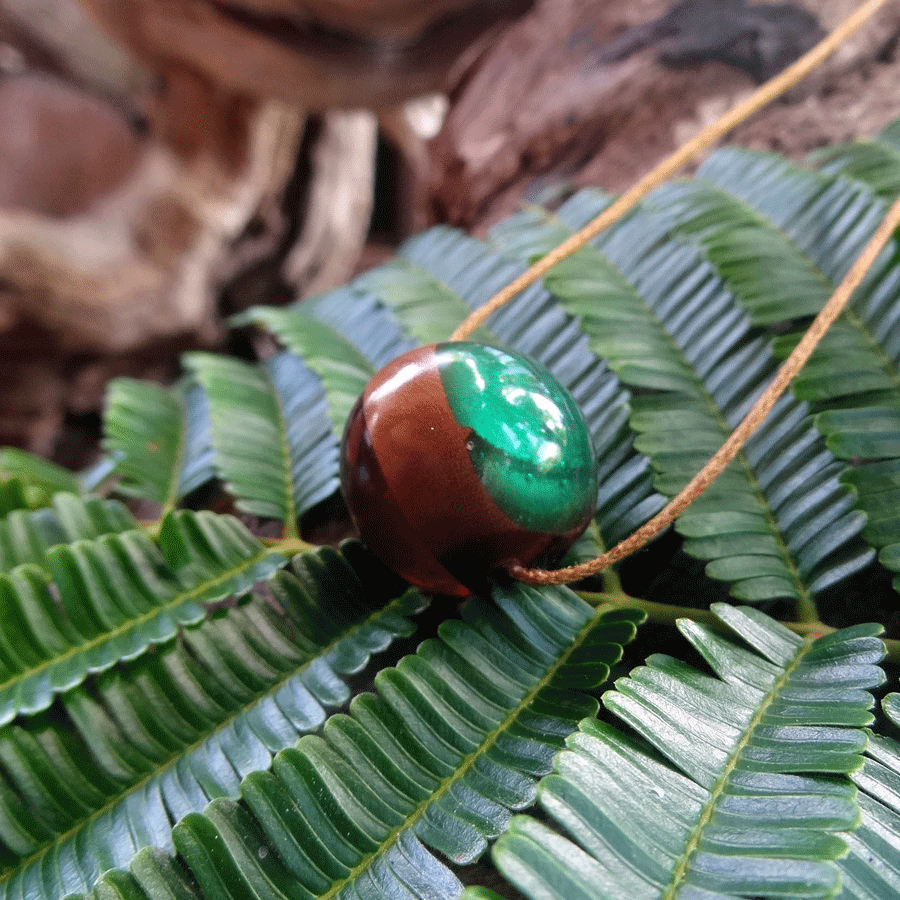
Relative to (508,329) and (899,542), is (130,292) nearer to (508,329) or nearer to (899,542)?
(508,329)

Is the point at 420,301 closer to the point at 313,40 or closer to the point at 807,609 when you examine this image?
the point at 807,609

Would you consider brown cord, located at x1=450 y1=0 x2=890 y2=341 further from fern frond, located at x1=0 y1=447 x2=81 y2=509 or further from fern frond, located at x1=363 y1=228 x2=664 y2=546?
fern frond, located at x1=0 y1=447 x2=81 y2=509

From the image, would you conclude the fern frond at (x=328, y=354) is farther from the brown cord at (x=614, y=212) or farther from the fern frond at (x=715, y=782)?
the fern frond at (x=715, y=782)

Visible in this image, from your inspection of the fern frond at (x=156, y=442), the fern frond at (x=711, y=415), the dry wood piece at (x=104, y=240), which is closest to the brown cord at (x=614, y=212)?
the fern frond at (x=711, y=415)

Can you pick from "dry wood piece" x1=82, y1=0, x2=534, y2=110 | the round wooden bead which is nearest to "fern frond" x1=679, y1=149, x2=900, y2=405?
the round wooden bead

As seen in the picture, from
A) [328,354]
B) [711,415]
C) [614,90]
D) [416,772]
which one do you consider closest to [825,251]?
[711,415]

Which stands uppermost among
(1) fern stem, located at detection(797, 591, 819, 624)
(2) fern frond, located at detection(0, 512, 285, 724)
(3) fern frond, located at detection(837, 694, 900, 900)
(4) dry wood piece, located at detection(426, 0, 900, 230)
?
(4) dry wood piece, located at detection(426, 0, 900, 230)
